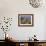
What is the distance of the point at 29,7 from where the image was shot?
4.75 meters

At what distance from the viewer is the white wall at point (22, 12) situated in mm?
4711

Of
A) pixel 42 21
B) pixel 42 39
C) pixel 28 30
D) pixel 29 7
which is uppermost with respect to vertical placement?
pixel 29 7

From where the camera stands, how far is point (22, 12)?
15.6 feet

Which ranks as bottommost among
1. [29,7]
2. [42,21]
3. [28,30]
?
[28,30]

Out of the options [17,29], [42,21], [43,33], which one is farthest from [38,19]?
[17,29]

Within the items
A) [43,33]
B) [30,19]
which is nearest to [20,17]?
[30,19]

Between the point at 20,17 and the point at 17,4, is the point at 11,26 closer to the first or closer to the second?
the point at 20,17

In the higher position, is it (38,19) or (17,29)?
(38,19)

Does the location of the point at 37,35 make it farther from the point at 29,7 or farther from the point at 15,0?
the point at 15,0

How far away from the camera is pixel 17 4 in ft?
15.7

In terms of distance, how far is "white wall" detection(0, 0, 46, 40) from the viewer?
15.5 feet

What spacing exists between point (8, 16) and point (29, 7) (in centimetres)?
84

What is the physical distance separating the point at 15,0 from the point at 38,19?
43.2 inches

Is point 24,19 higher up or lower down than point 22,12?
lower down
